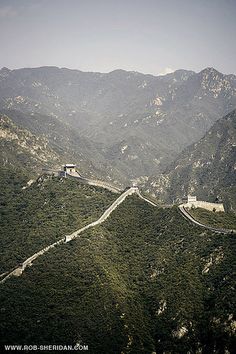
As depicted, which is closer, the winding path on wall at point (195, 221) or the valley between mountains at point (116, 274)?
the valley between mountains at point (116, 274)

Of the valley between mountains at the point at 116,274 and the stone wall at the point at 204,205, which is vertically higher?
the stone wall at the point at 204,205

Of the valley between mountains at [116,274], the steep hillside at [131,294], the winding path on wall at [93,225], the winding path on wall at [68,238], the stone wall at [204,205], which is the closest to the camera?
the steep hillside at [131,294]

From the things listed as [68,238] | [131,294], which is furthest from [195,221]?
[68,238]

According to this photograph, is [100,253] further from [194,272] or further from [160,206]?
[160,206]

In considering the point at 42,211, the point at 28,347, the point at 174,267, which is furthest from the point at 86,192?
the point at 28,347

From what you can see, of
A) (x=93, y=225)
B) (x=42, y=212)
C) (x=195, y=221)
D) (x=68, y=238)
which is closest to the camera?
(x=68, y=238)

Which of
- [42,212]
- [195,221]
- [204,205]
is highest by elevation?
[42,212]

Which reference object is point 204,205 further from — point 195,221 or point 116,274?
point 116,274

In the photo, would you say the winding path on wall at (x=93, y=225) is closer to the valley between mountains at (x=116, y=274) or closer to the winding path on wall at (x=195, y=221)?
the winding path on wall at (x=195, y=221)

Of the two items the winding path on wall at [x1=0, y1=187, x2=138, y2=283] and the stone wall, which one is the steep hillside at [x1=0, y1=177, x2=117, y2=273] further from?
the stone wall

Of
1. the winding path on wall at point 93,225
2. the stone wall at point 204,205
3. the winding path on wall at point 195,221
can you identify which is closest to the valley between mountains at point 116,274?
the winding path on wall at point 93,225
